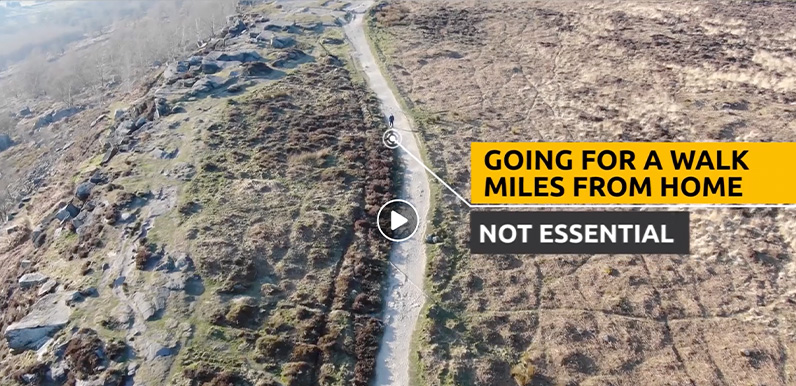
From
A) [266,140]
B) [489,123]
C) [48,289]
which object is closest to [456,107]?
[489,123]

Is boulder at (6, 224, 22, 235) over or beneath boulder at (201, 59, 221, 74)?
beneath

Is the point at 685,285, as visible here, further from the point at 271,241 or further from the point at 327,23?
the point at 327,23

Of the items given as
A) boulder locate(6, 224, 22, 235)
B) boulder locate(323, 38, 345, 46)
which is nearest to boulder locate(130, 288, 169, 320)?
boulder locate(6, 224, 22, 235)

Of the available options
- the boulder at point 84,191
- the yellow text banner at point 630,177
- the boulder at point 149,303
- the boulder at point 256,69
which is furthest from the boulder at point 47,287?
the boulder at point 256,69

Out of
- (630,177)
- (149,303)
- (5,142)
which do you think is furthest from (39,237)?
(5,142)

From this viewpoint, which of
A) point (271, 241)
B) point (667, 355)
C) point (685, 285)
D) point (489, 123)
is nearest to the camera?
point (667, 355)

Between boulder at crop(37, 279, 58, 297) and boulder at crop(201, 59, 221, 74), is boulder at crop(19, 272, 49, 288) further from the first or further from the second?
boulder at crop(201, 59, 221, 74)

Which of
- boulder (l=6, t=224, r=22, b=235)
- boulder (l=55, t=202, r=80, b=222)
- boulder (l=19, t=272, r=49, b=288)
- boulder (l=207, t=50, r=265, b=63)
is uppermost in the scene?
boulder (l=207, t=50, r=265, b=63)
